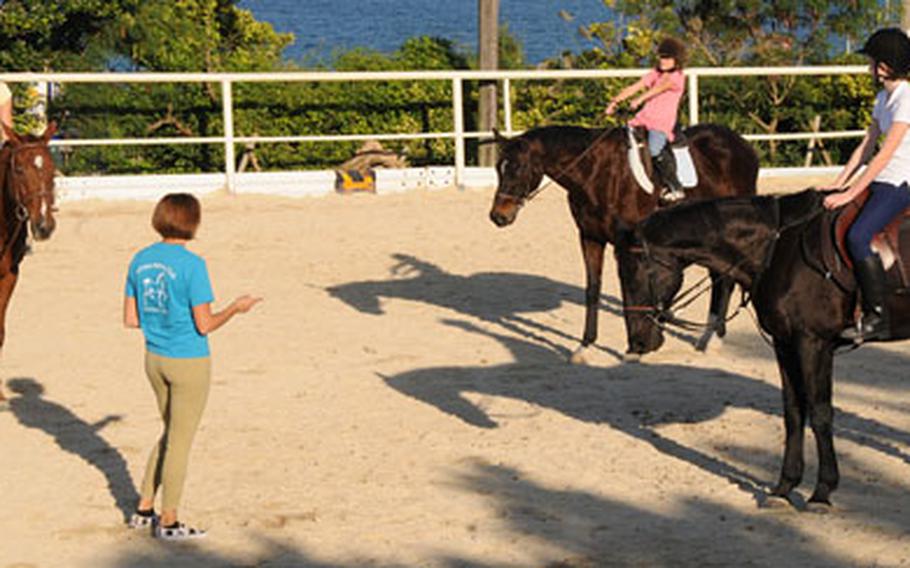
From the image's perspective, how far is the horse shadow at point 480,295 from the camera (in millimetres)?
13266

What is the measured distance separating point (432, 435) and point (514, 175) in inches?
114

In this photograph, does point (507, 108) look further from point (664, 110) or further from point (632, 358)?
point (632, 358)

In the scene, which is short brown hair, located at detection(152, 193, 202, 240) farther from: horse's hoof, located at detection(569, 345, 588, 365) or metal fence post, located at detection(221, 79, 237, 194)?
metal fence post, located at detection(221, 79, 237, 194)

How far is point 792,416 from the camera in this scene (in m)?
7.85

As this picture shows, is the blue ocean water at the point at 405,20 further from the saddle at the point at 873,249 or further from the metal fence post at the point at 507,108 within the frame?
the saddle at the point at 873,249

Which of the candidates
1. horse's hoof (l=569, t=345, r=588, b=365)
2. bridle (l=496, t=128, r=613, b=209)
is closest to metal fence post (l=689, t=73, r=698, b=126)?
bridle (l=496, t=128, r=613, b=209)

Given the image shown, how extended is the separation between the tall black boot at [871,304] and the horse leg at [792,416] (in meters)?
0.31

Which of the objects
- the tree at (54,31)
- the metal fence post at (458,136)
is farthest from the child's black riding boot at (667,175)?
the tree at (54,31)

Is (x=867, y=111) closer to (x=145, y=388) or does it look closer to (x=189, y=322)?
(x=145, y=388)

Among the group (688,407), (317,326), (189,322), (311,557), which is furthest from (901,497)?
(317,326)

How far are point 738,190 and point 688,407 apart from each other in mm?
3423

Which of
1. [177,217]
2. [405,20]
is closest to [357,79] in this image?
[177,217]

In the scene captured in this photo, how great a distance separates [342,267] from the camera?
52.7 ft

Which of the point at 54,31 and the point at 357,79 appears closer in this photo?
the point at 357,79
